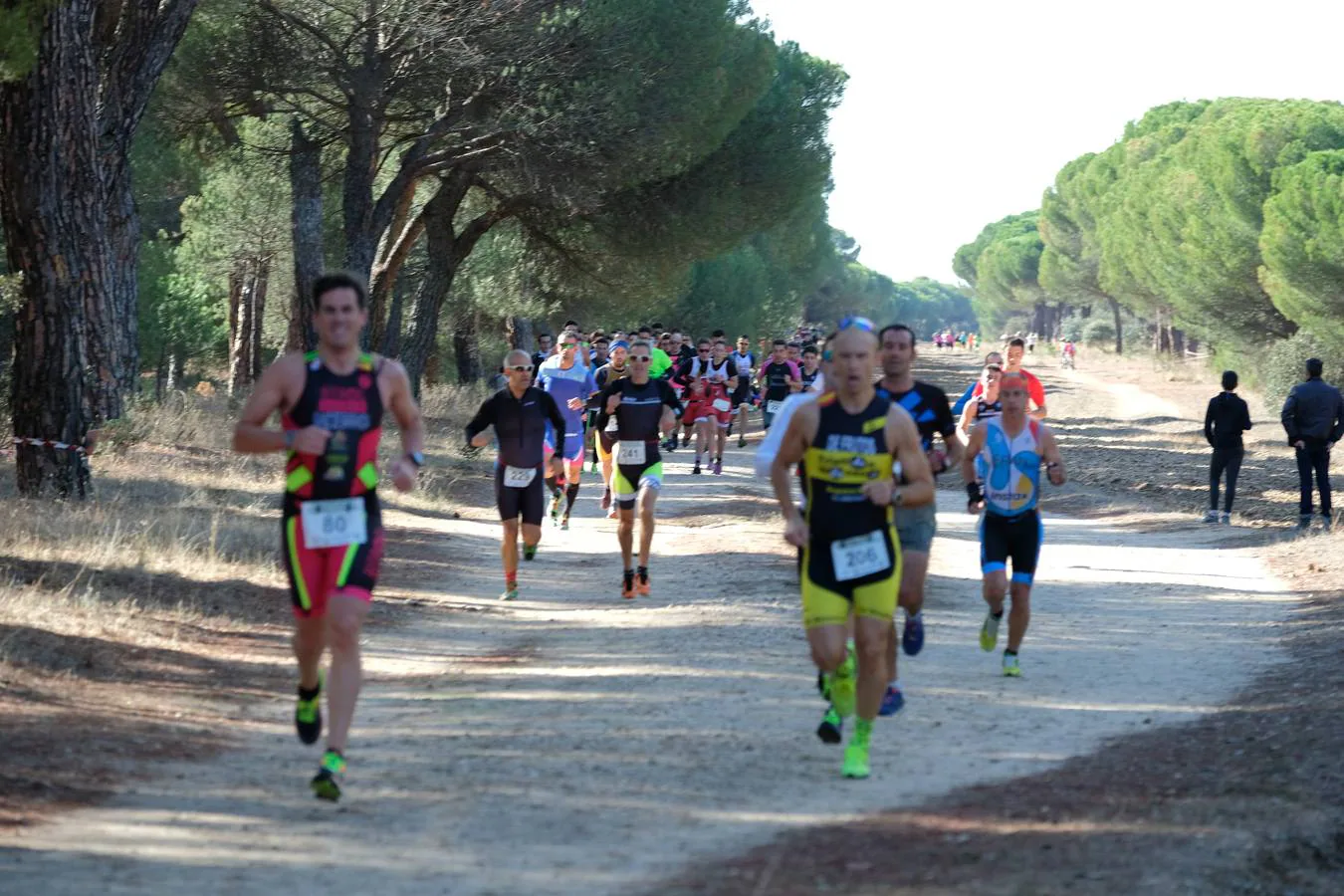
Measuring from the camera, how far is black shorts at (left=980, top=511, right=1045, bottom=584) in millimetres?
10742

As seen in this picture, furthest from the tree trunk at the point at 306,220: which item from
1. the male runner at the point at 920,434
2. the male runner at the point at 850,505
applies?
the male runner at the point at 850,505

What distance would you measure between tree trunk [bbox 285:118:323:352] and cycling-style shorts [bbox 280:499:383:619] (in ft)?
56.9

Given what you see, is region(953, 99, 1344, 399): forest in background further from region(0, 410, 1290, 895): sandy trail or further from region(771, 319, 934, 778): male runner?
region(771, 319, 934, 778): male runner

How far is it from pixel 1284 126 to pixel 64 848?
5438 centimetres

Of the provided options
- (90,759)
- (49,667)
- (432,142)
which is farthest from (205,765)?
(432,142)

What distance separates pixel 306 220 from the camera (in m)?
25.4

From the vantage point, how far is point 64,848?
6578mm

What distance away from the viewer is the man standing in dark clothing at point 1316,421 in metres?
20.1

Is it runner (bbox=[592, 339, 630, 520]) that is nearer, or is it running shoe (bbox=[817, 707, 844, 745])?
running shoe (bbox=[817, 707, 844, 745])

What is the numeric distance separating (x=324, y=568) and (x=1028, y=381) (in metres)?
5.42

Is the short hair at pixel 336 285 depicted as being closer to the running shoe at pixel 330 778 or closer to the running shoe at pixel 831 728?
the running shoe at pixel 330 778

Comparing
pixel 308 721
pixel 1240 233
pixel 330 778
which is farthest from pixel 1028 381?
pixel 1240 233

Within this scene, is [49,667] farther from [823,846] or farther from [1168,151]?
[1168,151]

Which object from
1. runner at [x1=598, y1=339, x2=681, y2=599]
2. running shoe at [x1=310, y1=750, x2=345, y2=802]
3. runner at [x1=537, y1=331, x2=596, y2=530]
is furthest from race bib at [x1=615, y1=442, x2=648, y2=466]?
running shoe at [x1=310, y1=750, x2=345, y2=802]
